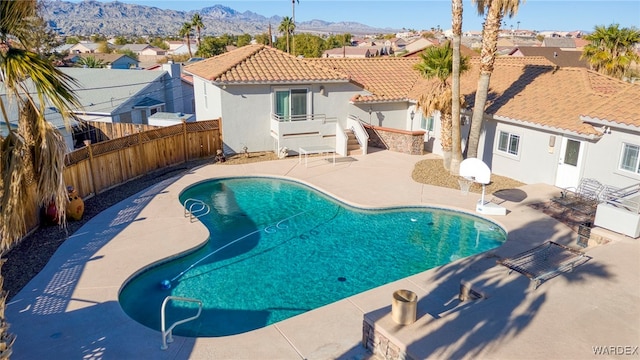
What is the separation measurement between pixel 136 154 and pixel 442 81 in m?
15.3

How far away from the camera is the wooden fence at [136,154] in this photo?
59.5 feet

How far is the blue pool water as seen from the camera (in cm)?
1199

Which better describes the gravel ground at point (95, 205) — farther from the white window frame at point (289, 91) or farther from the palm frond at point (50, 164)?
the palm frond at point (50, 164)

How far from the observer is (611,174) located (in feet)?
58.9

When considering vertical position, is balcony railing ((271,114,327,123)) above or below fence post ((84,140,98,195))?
above

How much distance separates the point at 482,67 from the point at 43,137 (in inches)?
725

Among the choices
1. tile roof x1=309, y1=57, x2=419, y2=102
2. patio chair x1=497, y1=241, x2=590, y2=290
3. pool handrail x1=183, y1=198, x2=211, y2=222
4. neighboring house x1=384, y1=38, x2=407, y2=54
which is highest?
neighboring house x1=384, y1=38, x2=407, y2=54

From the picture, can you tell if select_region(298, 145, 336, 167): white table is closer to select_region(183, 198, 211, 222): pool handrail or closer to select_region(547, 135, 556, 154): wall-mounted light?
select_region(183, 198, 211, 222): pool handrail

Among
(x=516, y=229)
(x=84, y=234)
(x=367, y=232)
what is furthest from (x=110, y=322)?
(x=516, y=229)

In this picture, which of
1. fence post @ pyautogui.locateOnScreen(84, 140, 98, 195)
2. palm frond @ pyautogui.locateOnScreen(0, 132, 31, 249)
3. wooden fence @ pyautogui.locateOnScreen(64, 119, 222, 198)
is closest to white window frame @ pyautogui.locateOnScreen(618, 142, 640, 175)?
wooden fence @ pyautogui.locateOnScreen(64, 119, 222, 198)

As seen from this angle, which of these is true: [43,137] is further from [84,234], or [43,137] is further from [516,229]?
[516,229]

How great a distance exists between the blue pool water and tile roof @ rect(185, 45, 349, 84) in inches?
270

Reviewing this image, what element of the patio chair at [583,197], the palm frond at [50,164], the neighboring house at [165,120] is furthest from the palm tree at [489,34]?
the palm frond at [50,164]

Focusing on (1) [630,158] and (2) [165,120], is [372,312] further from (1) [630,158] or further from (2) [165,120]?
(2) [165,120]
